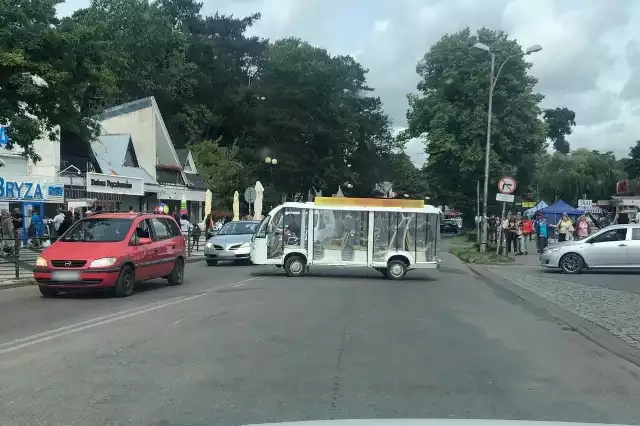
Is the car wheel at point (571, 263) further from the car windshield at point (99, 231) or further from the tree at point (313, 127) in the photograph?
the tree at point (313, 127)

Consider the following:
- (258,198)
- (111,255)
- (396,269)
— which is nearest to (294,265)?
(396,269)

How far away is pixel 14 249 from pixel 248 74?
60.6 meters

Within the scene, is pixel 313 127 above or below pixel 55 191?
above

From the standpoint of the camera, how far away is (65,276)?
43.5 ft

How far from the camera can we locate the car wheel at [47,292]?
546 inches

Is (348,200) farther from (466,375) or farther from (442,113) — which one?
(442,113)

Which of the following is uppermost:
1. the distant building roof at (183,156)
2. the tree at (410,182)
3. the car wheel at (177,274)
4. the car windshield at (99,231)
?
the tree at (410,182)

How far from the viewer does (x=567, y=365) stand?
7.88 meters

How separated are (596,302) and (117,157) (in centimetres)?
3149

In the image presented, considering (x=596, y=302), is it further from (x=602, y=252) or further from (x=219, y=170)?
(x=219, y=170)

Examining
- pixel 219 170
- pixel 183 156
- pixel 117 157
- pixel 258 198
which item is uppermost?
pixel 183 156

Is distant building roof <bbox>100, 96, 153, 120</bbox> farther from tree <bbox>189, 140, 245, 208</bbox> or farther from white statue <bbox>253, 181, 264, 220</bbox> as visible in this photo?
white statue <bbox>253, 181, 264, 220</bbox>

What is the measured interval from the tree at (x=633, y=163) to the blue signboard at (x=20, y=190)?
78.5m

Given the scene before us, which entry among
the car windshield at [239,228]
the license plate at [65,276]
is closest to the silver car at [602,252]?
the car windshield at [239,228]
